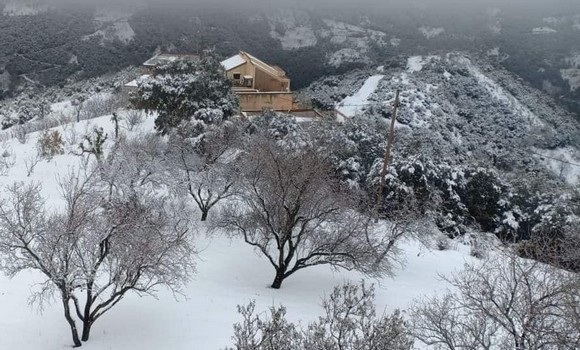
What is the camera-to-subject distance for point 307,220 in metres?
15.1

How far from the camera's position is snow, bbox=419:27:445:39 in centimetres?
7523

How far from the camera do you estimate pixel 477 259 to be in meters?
19.0

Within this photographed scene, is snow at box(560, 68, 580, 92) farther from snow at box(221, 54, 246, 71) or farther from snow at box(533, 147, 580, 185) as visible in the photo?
snow at box(221, 54, 246, 71)

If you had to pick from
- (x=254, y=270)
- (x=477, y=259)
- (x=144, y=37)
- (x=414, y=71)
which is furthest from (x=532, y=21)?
(x=254, y=270)

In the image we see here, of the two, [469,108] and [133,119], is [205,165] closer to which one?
[133,119]

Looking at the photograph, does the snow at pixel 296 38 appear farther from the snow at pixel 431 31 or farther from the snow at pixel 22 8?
the snow at pixel 22 8

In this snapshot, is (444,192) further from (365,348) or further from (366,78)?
(366,78)

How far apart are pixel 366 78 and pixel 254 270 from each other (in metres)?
44.9

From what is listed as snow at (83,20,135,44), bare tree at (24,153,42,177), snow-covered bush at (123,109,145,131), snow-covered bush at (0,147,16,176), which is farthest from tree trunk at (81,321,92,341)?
snow at (83,20,135,44)

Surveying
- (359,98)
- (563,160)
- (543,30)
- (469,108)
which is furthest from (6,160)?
(543,30)

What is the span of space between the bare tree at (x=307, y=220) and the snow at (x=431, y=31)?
211 feet

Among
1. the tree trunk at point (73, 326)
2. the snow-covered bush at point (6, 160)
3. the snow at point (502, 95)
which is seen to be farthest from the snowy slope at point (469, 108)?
the tree trunk at point (73, 326)

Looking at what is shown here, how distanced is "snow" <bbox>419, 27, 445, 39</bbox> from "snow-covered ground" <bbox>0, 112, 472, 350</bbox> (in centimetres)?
6051

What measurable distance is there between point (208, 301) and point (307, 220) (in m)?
3.51
